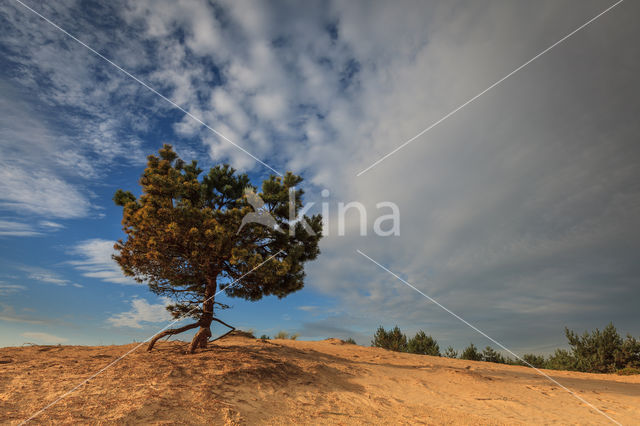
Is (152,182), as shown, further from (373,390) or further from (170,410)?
(373,390)

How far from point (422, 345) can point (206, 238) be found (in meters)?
22.4

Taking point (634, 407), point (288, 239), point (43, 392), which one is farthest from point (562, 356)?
point (43, 392)

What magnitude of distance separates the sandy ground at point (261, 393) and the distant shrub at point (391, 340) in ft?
43.0

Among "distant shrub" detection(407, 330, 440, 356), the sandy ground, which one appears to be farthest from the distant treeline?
the sandy ground

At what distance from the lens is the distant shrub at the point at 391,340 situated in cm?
2616

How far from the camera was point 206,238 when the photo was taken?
1070 centimetres

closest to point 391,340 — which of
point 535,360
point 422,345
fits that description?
point 422,345

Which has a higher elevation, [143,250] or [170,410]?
[143,250]

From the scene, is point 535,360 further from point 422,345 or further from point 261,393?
point 261,393

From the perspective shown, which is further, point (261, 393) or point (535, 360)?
point (535, 360)

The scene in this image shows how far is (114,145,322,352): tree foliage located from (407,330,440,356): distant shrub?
56.8 ft

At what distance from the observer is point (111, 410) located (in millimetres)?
5672

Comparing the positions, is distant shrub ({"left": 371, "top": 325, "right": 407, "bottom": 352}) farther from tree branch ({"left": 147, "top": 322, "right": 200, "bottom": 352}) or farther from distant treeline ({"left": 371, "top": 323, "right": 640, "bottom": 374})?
tree branch ({"left": 147, "top": 322, "right": 200, "bottom": 352})

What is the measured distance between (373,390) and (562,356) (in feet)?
93.2
